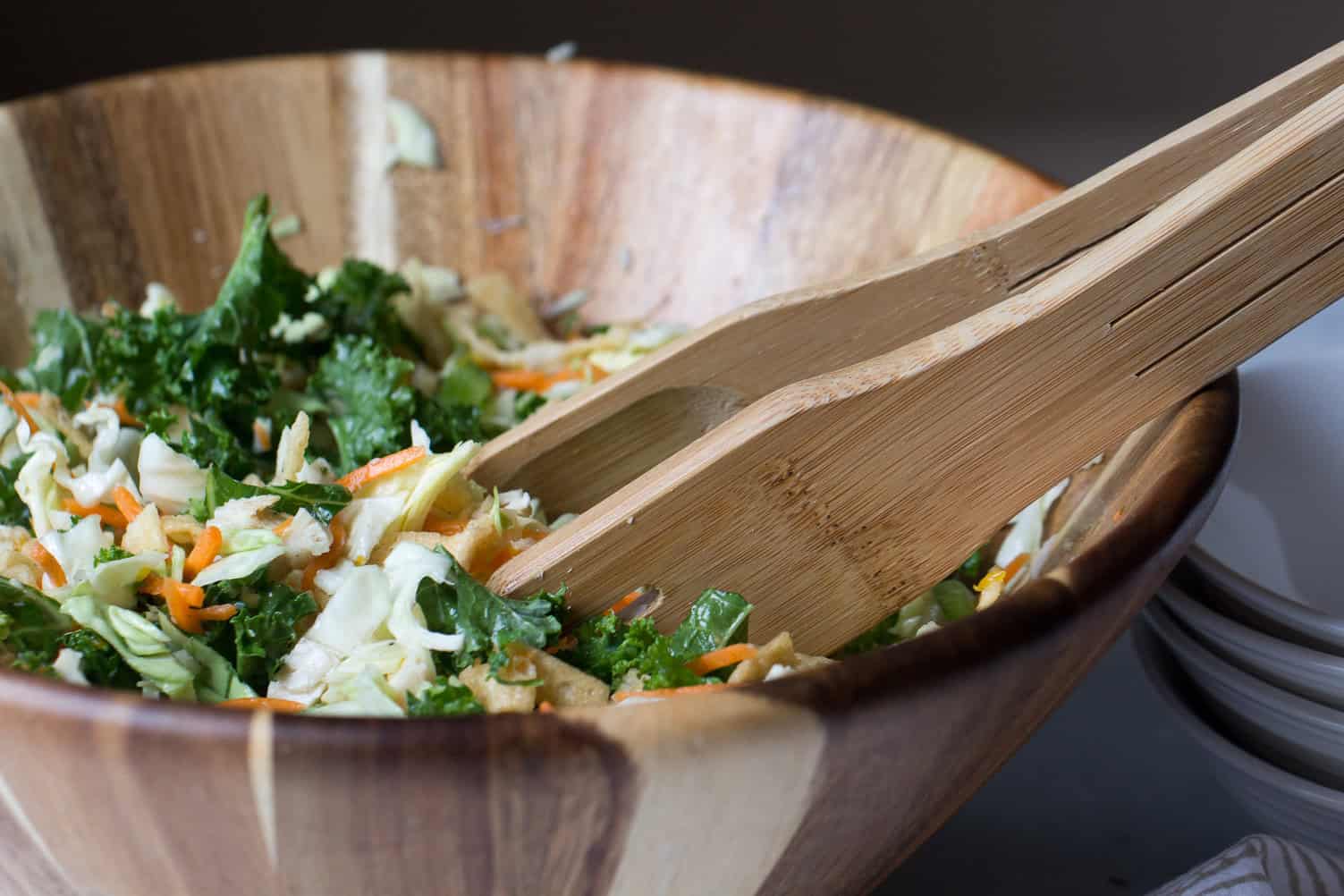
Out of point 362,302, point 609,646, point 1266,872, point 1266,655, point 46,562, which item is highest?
point 362,302

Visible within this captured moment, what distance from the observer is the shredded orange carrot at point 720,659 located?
3.23 ft

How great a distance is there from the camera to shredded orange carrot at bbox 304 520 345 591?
44.0 inches

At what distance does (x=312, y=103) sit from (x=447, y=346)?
1.42 feet

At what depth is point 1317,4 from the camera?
3.14 metres

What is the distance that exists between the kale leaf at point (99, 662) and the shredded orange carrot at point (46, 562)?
0.34 feet

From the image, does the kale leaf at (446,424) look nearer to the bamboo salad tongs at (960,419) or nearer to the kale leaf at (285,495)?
the kale leaf at (285,495)

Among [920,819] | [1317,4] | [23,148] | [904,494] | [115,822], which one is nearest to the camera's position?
[115,822]

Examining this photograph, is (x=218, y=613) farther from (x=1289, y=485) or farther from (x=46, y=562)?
(x=1289, y=485)

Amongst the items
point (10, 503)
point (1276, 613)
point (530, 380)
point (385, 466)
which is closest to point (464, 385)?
point (530, 380)

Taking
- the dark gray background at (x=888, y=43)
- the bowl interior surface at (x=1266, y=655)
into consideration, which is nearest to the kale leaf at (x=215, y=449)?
the bowl interior surface at (x=1266, y=655)

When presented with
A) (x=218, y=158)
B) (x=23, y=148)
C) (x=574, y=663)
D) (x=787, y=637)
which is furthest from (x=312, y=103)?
(x=787, y=637)

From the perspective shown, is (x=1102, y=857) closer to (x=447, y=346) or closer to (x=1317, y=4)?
(x=447, y=346)

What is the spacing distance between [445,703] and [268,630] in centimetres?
22

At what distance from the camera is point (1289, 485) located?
4.60 feet
